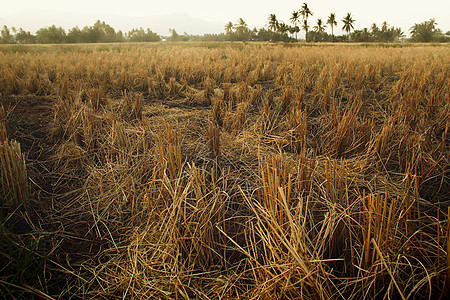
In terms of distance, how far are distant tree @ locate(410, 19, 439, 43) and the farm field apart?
51.7 meters

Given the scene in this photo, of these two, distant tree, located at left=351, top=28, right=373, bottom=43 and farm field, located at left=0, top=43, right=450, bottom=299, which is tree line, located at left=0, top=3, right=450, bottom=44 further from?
farm field, located at left=0, top=43, right=450, bottom=299

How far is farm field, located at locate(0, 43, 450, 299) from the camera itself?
1025 mm

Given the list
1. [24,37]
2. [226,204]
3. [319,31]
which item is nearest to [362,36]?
[319,31]

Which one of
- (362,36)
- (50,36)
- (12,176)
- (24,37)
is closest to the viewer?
(12,176)

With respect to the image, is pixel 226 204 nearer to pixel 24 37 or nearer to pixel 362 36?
pixel 24 37

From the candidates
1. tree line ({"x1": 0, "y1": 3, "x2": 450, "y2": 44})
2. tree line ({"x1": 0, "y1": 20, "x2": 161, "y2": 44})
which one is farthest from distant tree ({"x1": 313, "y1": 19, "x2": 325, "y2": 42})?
tree line ({"x1": 0, "y1": 20, "x2": 161, "y2": 44})

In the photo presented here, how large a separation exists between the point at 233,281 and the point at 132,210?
839mm

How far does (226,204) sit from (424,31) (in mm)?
57115

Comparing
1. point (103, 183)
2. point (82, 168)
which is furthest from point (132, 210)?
point (82, 168)

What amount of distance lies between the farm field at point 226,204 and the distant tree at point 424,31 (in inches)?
2036

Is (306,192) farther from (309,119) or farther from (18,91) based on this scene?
(18,91)

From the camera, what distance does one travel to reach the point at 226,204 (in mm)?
1615

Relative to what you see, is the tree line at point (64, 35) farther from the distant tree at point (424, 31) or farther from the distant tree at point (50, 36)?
the distant tree at point (424, 31)

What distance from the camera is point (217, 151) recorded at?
2062 mm
